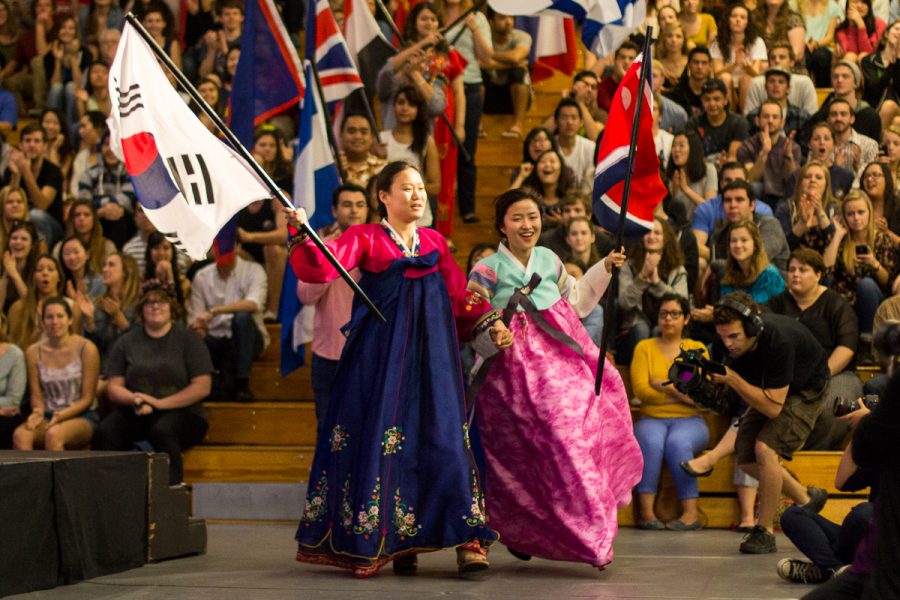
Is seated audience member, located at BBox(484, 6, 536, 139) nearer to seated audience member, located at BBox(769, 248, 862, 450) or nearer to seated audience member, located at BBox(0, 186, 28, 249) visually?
seated audience member, located at BBox(769, 248, 862, 450)

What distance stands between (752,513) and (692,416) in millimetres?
675

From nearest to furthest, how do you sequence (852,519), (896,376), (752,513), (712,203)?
(896,376)
(852,519)
(752,513)
(712,203)

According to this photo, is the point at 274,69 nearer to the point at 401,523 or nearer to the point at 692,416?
the point at 692,416

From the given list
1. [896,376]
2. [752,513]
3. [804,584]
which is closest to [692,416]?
[752,513]

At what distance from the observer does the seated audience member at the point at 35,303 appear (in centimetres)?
986

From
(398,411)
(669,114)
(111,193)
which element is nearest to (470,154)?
(669,114)

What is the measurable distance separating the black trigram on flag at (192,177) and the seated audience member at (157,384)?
304cm

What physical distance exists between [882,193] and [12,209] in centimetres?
606

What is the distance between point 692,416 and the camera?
869 cm

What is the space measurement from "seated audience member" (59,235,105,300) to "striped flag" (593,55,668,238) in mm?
4340

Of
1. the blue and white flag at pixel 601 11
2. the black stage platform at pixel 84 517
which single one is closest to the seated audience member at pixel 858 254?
the blue and white flag at pixel 601 11

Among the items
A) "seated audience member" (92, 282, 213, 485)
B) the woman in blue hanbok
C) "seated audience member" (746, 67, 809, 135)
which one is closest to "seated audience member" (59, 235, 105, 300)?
"seated audience member" (92, 282, 213, 485)

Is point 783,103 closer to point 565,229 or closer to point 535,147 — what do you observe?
point 535,147

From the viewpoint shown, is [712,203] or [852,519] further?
[712,203]
